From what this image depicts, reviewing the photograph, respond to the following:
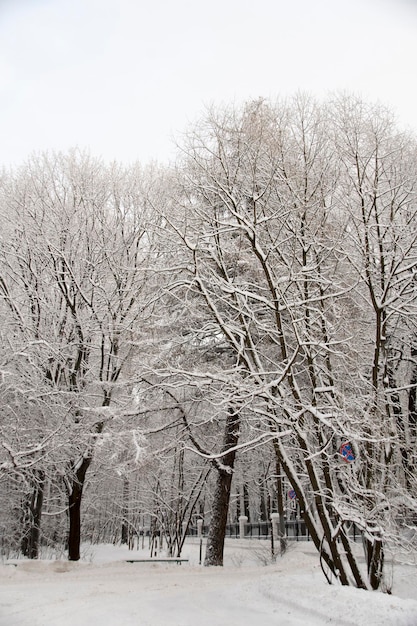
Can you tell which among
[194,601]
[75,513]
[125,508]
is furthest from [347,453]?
[125,508]

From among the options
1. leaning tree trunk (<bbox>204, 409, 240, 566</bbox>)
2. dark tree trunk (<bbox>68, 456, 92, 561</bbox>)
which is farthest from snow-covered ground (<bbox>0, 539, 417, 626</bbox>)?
dark tree trunk (<bbox>68, 456, 92, 561</bbox>)

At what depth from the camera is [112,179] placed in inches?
660

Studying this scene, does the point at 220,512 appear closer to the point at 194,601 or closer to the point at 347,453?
the point at 194,601

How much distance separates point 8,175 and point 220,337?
902cm

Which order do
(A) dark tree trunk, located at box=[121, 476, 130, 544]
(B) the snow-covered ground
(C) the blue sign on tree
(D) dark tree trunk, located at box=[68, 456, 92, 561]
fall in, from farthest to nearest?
(A) dark tree trunk, located at box=[121, 476, 130, 544]
(D) dark tree trunk, located at box=[68, 456, 92, 561]
(C) the blue sign on tree
(B) the snow-covered ground

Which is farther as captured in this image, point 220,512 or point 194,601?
point 220,512

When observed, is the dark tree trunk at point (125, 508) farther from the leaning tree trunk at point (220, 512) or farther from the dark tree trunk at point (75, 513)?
the leaning tree trunk at point (220, 512)

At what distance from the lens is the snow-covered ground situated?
263 inches

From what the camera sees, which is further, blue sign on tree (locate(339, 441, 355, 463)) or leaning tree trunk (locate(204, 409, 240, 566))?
leaning tree trunk (locate(204, 409, 240, 566))

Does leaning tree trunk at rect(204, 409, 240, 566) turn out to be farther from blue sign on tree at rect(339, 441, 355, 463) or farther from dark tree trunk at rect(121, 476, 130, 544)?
dark tree trunk at rect(121, 476, 130, 544)

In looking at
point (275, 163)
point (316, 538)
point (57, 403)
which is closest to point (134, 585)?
point (316, 538)

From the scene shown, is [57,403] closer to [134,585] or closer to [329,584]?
[134,585]

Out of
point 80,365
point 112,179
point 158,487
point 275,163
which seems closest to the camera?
point 275,163

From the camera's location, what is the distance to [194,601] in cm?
821
